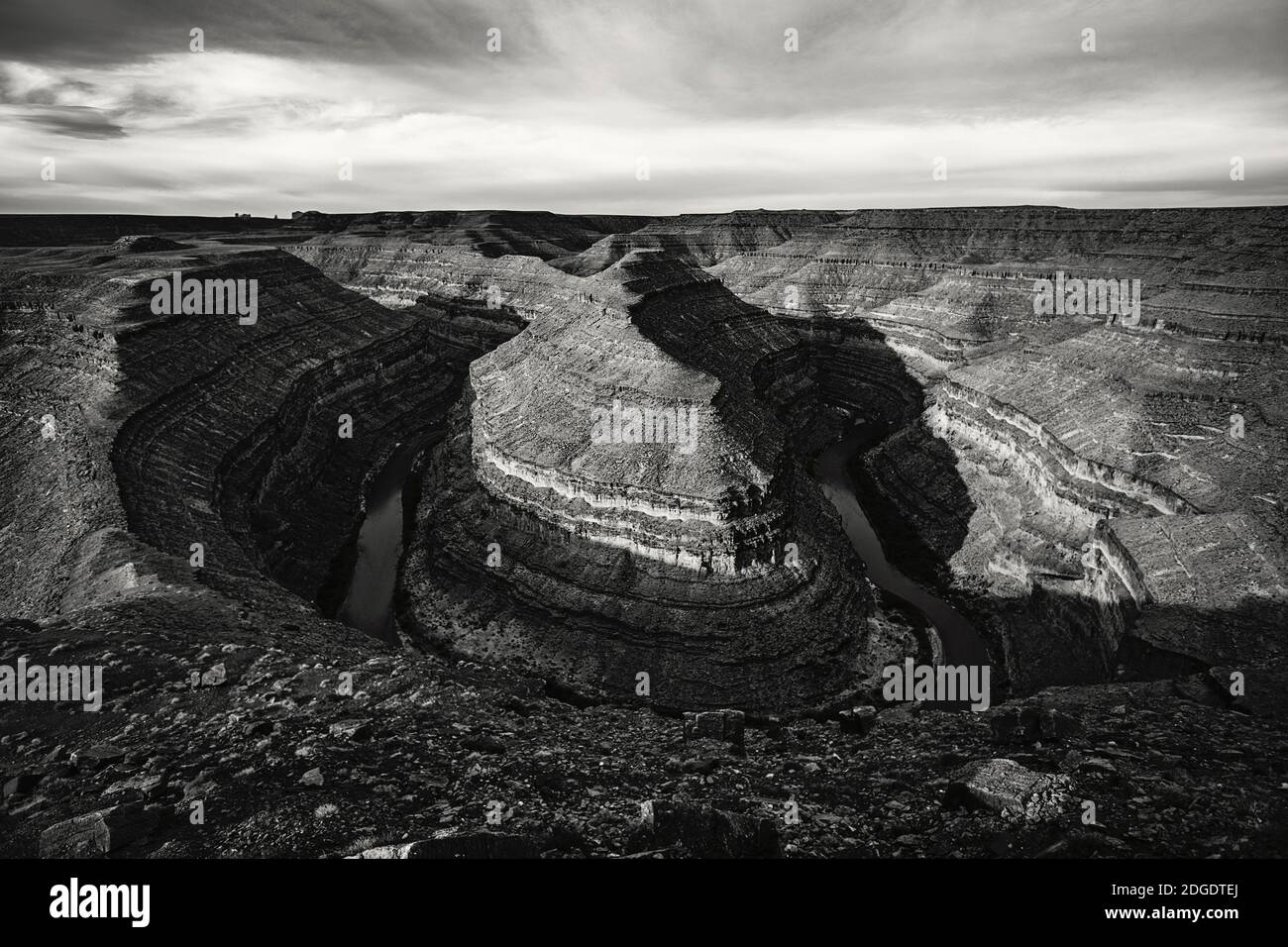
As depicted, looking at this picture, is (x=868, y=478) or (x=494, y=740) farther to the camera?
(x=868, y=478)

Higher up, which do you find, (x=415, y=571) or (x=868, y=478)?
(x=868, y=478)

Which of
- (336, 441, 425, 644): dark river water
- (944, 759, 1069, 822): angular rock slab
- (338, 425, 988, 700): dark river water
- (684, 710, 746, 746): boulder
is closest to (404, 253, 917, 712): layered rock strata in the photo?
(336, 441, 425, 644): dark river water

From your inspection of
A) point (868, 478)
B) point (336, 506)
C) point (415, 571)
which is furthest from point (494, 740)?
point (868, 478)

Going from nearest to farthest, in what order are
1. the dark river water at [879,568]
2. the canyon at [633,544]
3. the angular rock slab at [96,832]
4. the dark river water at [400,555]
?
the angular rock slab at [96,832] → the canyon at [633,544] → the dark river water at [879,568] → the dark river water at [400,555]

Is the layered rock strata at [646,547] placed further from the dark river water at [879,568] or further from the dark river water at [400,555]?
the dark river water at [879,568]

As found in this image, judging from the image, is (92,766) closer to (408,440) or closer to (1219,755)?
(1219,755)

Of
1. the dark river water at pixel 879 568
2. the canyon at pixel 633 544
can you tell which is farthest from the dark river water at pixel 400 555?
the canyon at pixel 633 544

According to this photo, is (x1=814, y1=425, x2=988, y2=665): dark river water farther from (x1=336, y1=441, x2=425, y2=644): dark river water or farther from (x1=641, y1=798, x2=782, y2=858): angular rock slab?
(x1=336, y1=441, x2=425, y2=644): dark river water
